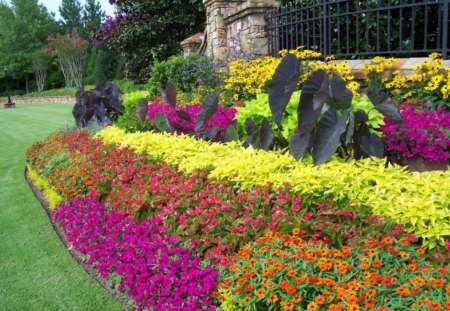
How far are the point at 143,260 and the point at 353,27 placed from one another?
545 cm

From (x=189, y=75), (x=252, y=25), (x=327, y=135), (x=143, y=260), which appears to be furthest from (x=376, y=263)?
(x=189, y=75)

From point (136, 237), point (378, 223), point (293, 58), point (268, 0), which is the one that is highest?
point (268, 0)

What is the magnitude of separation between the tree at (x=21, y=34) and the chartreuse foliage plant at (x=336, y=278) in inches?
1750

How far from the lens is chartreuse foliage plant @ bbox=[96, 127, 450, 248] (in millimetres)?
2480

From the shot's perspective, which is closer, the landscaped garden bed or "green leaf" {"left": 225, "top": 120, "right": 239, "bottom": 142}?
the landscaped garden bed

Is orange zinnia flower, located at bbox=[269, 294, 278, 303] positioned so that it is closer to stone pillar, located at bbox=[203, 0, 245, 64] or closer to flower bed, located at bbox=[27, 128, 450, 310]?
flower bed, located at bbox=[27, 128, 450, 310]

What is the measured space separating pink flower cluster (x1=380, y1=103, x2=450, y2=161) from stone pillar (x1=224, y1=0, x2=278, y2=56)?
4.50 metres

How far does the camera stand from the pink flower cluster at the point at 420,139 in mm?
3721

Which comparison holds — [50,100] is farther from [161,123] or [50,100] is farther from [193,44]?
[161,123]

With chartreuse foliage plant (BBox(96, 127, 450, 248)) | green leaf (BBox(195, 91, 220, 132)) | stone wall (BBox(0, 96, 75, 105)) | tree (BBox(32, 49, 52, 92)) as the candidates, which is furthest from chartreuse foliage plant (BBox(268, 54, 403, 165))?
tree (BBox(32, 49, 52, 92))

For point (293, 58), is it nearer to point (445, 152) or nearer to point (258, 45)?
point (445, 152)

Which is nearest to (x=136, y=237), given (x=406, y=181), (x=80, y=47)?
(x=406, y=181)

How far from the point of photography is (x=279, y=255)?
232 cm

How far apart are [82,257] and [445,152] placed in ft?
10.1
